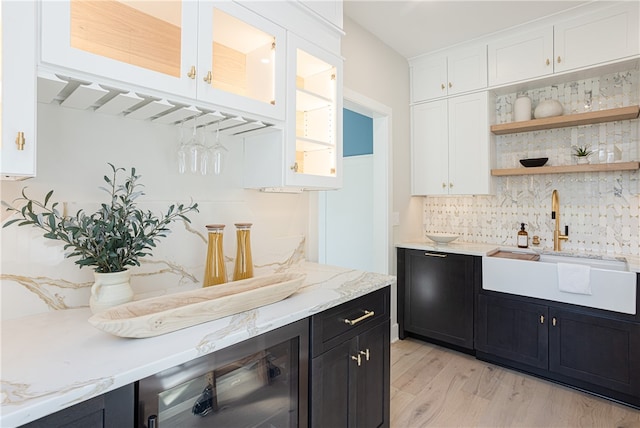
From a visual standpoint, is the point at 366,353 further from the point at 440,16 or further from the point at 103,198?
the point at 440,16

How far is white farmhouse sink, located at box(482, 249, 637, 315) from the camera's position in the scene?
213 centimetres

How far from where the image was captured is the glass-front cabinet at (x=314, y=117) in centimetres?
166

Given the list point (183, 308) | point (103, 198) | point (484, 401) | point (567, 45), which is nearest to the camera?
point (183, 308)

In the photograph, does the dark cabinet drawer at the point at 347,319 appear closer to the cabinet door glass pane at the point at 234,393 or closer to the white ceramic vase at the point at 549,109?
the cabinet door glass pane at the point at 234,393

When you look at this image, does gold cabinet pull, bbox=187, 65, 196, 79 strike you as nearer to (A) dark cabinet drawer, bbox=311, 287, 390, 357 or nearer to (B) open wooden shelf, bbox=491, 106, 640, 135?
(A) dark cabinet drawer, bbox=311, 287, 390, 357

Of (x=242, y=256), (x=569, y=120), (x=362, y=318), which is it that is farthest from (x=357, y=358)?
(x=569, y=120)

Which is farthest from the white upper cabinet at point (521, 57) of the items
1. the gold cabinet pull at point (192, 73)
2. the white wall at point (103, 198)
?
the gold cabinet pull at point (192, 73)

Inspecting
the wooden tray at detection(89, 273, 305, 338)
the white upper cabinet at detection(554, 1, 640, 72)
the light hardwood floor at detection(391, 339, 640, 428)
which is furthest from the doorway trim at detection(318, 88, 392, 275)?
the wooden tray at detection(89, 273, 305, 338)

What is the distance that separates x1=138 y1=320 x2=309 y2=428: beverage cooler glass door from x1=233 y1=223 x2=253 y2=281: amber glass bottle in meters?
0.46

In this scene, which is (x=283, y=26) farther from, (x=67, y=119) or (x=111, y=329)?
Answer: (x=111, y=329)

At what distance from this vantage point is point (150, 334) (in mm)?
963

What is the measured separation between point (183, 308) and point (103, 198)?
67 centimetres

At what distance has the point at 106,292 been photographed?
112 cm

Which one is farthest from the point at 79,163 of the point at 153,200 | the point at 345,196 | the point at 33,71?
the point at 345,196
